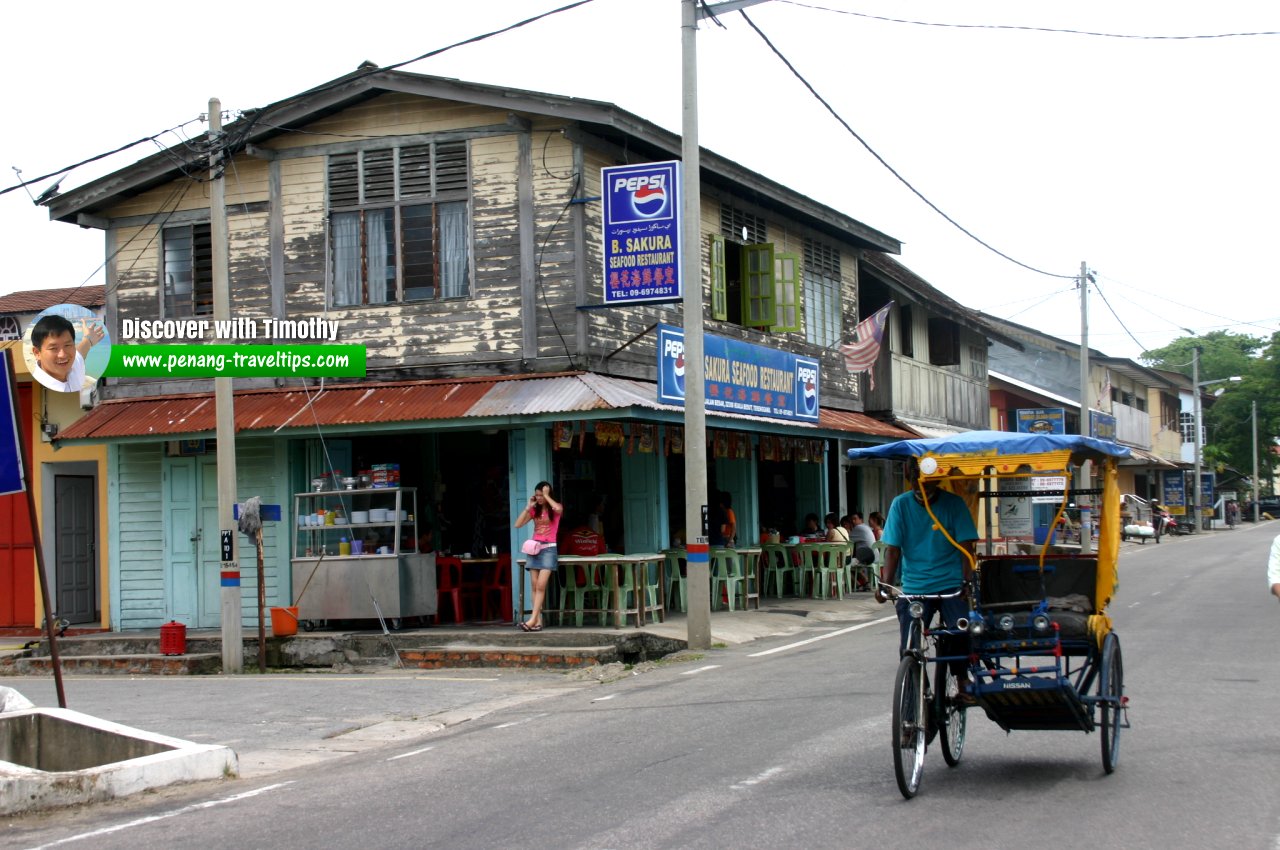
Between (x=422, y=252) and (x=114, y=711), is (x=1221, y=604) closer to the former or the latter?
(x=422, y=252)

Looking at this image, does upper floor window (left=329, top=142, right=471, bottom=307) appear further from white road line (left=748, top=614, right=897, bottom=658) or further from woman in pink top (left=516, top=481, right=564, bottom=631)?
white road line (left=748, top=614, right=897, bottom=658)

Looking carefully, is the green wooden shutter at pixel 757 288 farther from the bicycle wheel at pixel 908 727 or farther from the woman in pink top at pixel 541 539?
the bicycle wheel at pixel 908 727

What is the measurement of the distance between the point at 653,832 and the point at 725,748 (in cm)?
231

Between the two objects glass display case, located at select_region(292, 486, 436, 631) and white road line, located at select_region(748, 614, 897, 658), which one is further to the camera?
glass display case, located at select_region(292, 486, 436, 631)

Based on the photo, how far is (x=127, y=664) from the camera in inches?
682

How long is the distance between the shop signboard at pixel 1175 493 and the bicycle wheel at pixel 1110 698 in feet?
177

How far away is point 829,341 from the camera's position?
2561 centimetres

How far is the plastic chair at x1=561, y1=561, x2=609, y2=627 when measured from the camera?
16.6 metres

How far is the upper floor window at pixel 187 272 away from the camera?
1989 centimetres

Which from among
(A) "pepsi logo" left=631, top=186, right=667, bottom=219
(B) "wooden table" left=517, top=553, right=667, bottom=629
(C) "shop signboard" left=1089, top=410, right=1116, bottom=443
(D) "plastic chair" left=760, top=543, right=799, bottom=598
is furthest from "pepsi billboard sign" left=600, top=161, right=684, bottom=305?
(C) "shop signboard" left=1089, top=410, right=1116, bottom=443

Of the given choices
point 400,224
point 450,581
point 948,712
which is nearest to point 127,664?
point 450,581

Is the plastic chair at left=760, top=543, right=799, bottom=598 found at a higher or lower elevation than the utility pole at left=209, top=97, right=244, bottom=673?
lower

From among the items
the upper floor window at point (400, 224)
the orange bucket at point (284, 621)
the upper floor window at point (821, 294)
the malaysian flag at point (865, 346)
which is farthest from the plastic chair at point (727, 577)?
the upper floor window at point (821, 294)

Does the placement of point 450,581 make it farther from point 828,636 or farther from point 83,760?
point 83,760
